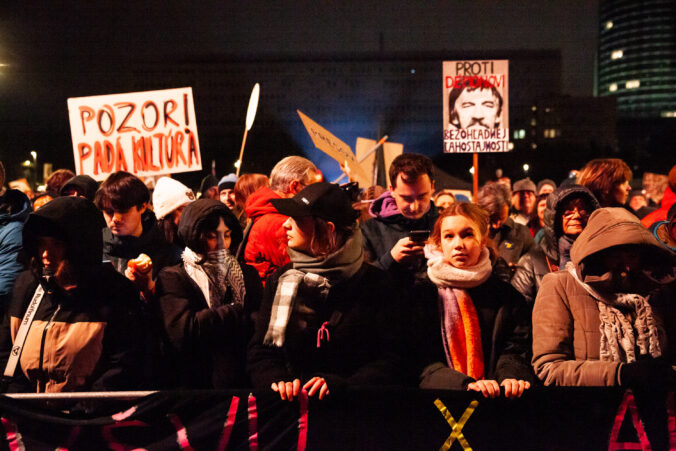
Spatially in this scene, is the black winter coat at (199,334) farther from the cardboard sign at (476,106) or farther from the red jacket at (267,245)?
the cardboard sign at (476,106)

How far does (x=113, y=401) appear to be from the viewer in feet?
9.54

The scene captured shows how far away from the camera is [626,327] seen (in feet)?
9.76

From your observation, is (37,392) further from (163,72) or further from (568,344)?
(163,72)

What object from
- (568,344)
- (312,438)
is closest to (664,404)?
(568,344)

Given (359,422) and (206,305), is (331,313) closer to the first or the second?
(359,422)

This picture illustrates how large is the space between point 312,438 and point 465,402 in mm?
701

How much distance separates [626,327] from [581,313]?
202 mm

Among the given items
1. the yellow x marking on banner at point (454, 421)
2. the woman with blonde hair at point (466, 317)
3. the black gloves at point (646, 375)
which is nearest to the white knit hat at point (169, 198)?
the woman with blonde hair at point (466, 317)

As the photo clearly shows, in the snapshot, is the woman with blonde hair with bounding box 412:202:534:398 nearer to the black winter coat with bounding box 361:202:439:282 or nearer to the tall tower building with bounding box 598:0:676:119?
the black winter coat with bounding box 361:202:439:282

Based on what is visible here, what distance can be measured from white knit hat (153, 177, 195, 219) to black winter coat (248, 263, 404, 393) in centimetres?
162

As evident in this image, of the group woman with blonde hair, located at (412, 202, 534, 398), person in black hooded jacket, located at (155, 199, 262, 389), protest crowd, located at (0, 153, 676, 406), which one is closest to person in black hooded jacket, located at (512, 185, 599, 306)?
protest crowd, located at (0, 153, 676, 406)

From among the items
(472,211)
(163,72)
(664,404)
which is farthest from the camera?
(163,72)

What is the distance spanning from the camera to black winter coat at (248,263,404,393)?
299 centimetres

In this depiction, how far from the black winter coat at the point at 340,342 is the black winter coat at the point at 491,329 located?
0.16 m
